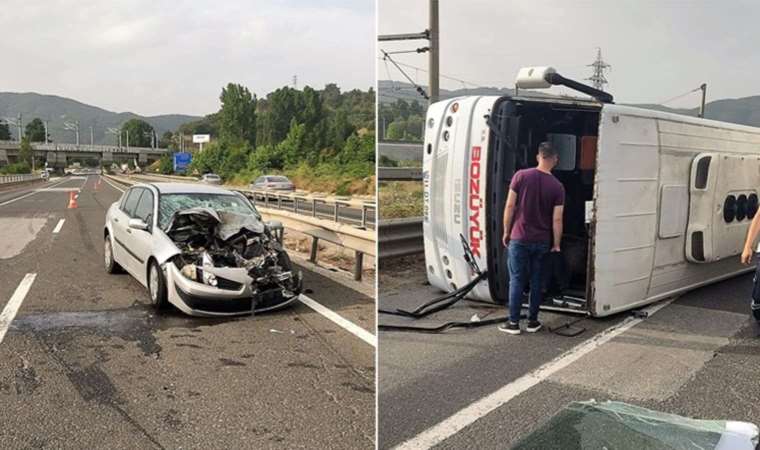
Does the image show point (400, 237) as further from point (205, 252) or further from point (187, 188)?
point (187, 188)

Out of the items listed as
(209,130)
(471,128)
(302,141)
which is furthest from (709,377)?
(209,130)

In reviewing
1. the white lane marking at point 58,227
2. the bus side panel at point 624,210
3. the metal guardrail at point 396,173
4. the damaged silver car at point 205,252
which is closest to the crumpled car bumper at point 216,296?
the damaged silver car at point 205,252

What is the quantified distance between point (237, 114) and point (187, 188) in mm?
2498

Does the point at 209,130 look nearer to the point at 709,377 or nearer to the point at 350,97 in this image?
the point at 350,97

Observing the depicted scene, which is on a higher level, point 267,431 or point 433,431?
point 433,431

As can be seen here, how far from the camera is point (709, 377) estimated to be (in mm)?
2090

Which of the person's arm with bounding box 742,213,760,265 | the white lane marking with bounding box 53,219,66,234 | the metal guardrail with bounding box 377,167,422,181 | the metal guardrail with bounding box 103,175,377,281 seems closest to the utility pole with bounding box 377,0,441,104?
the metal guardrail with bounding box 377,167,422,181

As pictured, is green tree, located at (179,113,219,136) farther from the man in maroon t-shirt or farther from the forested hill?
the man in maroon t-shirt

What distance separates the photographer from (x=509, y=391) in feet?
7.23

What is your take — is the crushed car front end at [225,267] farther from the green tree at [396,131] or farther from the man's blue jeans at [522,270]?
the green tree at [396,131]

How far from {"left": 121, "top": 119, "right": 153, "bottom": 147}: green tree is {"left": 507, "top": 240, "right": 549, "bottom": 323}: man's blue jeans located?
2026 mm

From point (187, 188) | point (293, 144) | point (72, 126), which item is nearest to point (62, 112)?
point (72, 126)

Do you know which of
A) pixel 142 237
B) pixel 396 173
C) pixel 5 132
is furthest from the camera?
pixel 142 237

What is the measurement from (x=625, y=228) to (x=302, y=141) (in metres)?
1.31
